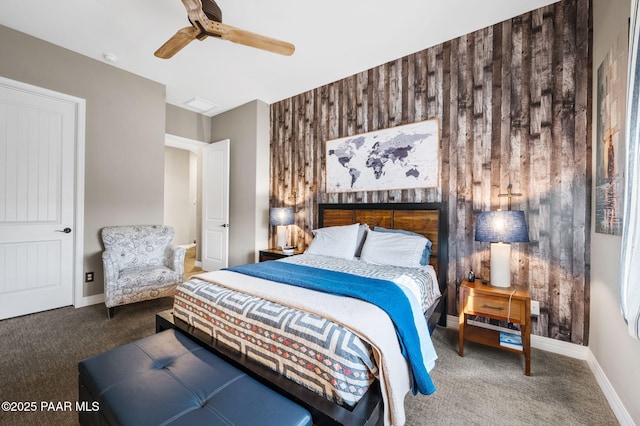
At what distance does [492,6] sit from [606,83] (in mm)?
1126

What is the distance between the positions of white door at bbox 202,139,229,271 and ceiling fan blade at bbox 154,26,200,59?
2.10 meters

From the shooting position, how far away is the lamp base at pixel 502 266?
2.14 m

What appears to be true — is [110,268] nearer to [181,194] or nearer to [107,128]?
[107,128]

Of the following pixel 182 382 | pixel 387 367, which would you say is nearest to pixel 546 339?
pixel 387 367

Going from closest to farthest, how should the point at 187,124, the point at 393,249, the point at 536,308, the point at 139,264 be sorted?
the point at 536,308, the point at 393,249, the point at 139,264, the point at 187,124

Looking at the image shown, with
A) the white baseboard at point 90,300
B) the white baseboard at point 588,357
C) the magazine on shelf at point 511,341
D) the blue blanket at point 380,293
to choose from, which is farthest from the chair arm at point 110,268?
the magazine on shelf at point 511,341

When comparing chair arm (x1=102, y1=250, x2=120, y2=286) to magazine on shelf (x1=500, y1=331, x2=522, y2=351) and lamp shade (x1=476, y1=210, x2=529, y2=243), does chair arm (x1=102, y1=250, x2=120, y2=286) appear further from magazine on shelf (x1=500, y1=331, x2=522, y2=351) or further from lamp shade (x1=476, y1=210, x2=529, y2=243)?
magazine on shelf (x1=500, y1=331, x2=522, y2=351)

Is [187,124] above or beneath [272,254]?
above

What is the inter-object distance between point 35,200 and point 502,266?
15.3 feet

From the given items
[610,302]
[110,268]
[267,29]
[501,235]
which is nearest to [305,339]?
[501,235]

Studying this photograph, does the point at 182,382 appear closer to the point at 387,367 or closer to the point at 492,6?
the point at 387,367

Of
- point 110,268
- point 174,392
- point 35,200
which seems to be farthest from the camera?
point 35,200

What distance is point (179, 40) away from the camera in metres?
2.15

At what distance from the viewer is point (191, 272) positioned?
4.71m
